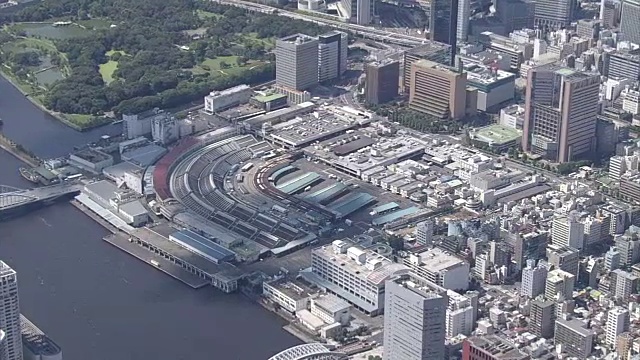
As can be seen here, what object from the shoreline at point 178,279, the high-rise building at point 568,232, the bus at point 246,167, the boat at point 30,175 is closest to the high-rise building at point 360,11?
the bus at point 246,167

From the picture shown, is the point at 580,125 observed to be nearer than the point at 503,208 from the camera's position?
No

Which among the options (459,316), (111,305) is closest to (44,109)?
(111,305)

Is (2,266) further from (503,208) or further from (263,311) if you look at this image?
(503,208)

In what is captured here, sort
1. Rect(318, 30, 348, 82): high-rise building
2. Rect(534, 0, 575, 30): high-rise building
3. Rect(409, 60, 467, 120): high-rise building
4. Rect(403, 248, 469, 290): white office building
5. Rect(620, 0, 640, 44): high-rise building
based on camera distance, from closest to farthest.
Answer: Rect(403, 248, 469, 290): white office building → Rect(409, 60, 467, 120): high-rise building → Rect(318, 30, 348, 82): high-rise building → Rect(620, 0, 640, 44): high-rise building → Rect(534, 0, 575, 30): high-rise building

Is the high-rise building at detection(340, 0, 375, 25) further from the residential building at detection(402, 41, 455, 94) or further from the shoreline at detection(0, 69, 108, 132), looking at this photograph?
the shoreline at detection(0, 69, 108, 132)

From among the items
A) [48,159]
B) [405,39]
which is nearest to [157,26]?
[405,39]

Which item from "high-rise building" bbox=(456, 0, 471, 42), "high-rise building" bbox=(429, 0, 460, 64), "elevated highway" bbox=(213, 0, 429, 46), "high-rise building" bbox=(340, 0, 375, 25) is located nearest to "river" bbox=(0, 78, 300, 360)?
"high-rise building" bbox=(429, 0, 460, 64)

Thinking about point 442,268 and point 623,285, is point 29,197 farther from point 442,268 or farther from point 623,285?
point 623,285
